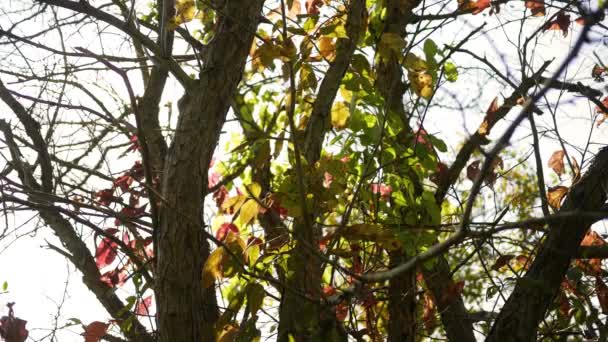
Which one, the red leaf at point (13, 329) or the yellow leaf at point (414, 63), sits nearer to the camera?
the yellow leaf at point (414, 63)

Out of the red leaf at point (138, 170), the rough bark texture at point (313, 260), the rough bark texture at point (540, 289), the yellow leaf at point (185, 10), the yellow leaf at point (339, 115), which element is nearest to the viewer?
the rough bark texture at point (313, 260)

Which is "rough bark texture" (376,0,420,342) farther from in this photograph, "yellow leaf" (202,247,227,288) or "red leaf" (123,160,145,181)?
"red leaf" (123,160,145,181)

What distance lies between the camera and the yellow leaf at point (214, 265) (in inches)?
69.5

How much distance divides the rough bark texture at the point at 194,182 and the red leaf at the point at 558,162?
3.85 feet

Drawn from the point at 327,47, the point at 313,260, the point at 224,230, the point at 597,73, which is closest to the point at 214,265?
the point at 313,260

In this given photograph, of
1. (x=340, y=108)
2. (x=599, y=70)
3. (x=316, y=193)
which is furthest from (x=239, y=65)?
(x=599, y=70)

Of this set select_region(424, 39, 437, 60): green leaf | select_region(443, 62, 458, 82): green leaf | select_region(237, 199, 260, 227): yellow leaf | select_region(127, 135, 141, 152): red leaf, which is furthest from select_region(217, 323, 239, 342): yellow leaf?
select_region(127, 135, 141, 152): red leaf

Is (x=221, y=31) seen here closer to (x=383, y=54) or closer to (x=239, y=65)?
(x=239, y=65)

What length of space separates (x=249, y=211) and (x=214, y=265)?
0.58 feet

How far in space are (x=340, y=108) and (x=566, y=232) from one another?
0.82 m

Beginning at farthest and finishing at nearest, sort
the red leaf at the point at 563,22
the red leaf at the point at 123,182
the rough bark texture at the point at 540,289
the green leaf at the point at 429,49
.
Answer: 1. the red leaf at the point at 123,182
2. the red leaf at the point at 563,22
3. the green leaf at the point at 429,49
4. the rough bark texture at the point at 540,289

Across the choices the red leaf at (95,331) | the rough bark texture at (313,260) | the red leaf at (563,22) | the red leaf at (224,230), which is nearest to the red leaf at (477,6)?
the red leaf at (563,22)

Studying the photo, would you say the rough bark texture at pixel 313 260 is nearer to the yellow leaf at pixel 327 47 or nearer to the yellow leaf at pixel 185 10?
the yellow leaf at pixel 327 47

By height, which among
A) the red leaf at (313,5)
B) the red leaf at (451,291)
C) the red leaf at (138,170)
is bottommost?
the red leaf at (451,291)
